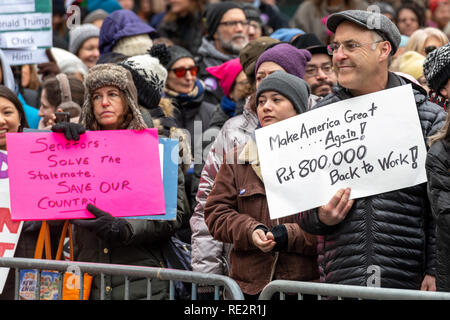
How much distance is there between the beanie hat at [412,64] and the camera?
7117 mm

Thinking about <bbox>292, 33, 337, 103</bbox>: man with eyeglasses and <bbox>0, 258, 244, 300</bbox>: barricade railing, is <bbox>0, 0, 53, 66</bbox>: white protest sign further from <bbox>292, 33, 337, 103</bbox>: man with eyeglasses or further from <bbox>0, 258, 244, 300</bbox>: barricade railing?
<bbox>0, 258, 244, 300</bbox>: barricade railing

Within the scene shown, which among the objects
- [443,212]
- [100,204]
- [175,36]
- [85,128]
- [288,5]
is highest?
[288,5]

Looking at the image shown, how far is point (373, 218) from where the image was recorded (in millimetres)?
4578

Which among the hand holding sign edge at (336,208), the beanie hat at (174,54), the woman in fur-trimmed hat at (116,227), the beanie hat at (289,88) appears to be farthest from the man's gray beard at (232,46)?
the hand holding sign edge at (336,208)

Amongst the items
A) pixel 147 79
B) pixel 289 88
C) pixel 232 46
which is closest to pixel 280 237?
pixel 289 88

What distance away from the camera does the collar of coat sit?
5.22 m

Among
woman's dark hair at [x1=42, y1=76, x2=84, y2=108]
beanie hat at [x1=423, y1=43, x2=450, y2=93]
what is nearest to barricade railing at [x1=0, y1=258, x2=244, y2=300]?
beanie hat at [x1=423, y1=43, x2=450, y2=93]

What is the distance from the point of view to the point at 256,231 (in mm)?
4953

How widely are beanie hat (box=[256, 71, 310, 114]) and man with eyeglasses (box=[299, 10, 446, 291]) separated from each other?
2.05 ft

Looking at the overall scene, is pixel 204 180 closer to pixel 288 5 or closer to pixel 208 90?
Result: pixel 208 90

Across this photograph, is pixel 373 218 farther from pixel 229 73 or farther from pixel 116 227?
pixel 229 73

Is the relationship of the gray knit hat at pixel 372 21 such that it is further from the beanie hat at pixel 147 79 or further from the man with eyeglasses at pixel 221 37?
the man with eyeglasses at pixel 221 37

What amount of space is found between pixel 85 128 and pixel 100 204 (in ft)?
1.82

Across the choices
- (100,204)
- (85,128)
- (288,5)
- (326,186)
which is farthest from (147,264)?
(288,5)
